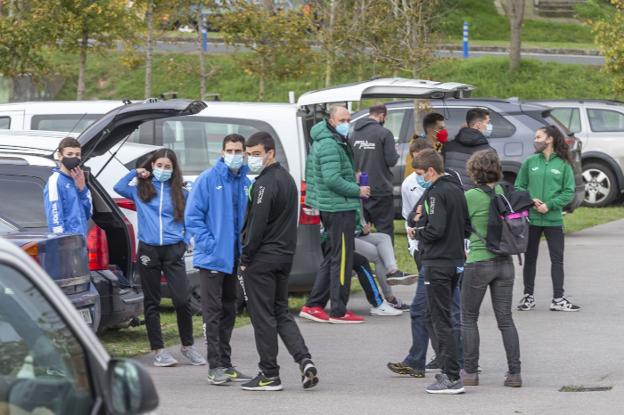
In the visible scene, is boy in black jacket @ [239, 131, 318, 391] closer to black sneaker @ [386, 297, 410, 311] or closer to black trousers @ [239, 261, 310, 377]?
black trousers @ [239, 261, 310, 377]

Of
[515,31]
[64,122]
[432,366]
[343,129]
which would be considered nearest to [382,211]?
[343,129]

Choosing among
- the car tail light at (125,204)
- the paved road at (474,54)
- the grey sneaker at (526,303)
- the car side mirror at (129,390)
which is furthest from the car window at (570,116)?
the car side mirror at (129,390)

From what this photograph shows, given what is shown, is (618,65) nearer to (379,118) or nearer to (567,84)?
(567,84)

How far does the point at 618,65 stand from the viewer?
2786 centimetres

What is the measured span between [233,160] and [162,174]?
2.41 ft

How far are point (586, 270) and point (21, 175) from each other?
26.4 ft

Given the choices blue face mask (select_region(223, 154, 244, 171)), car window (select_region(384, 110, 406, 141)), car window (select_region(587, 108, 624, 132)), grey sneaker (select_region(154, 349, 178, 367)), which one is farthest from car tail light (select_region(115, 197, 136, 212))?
car window (select_region(587, 108, 624, 132))

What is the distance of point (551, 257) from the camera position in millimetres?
13281

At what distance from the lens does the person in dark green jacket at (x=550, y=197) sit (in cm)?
1314

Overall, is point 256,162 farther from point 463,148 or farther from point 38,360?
point 38,360

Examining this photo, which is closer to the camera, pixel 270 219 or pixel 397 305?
pixel 270 219

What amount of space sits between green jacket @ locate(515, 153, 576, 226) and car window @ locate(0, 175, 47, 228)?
493 centimetres

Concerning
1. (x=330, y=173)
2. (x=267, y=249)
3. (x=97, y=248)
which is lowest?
(x=97, y=248)

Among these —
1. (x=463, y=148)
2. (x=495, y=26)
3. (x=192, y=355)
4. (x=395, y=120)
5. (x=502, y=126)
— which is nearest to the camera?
(x=192, y=355)
